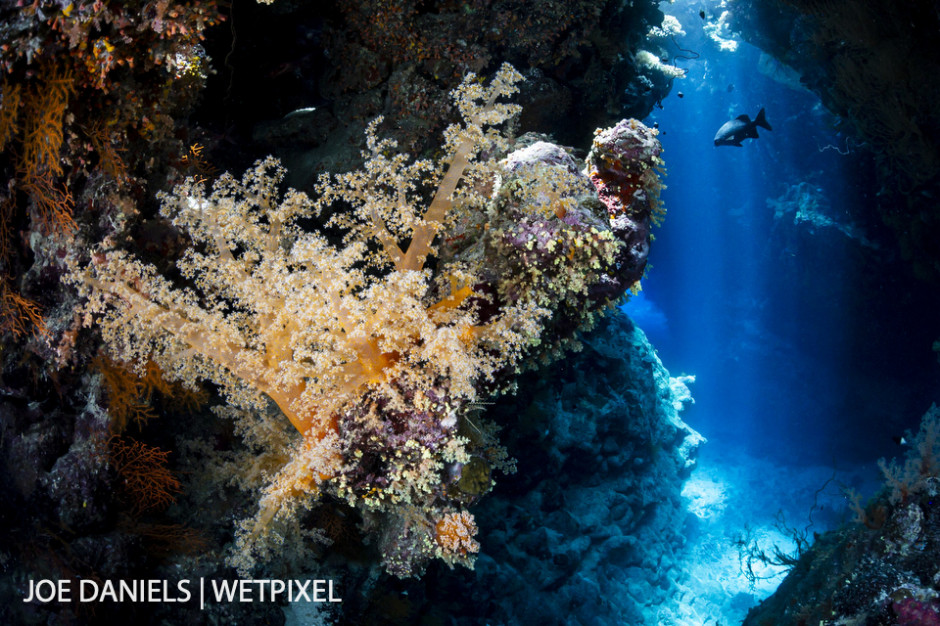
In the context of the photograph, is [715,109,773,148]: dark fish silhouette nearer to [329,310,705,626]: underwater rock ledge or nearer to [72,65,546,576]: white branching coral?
[329,310,705,626]: underwater rock ledge

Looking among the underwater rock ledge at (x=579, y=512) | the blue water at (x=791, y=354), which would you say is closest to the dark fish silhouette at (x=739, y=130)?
the blue water at (x=791, y=354)

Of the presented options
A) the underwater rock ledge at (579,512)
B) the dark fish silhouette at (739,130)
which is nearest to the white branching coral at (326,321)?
the underwater rock ledge at (579,512)

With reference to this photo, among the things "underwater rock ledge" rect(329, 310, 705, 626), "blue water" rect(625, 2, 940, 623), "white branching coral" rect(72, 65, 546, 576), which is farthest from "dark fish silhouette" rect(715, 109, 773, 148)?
"white branching coral" rect(72, 65, 546, 576)

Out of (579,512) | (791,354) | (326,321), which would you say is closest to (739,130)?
(579,512)

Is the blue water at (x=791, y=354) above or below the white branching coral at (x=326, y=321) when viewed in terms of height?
above

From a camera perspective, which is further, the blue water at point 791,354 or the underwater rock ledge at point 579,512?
the blue water at point 791,354

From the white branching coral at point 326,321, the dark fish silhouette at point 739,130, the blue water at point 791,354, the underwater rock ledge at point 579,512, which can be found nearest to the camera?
the white branching coral at point 326,321

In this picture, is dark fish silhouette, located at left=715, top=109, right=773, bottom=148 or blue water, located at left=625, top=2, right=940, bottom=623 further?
blue water, located at left=625, top=2, right=940, bottom=623

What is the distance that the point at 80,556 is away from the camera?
130 inches

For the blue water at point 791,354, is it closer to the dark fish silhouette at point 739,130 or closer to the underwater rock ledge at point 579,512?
the underwater rock ledge at point 579,512

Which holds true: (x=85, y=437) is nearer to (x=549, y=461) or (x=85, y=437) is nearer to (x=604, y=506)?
(x=549, y=461)

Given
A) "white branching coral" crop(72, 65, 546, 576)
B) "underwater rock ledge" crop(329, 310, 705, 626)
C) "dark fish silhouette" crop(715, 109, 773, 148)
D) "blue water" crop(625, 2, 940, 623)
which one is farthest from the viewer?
"blue water" crop(625, 2, 940, 623)

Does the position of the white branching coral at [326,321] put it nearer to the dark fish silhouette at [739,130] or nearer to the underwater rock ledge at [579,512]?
the underwater rock ledge at [579,512]

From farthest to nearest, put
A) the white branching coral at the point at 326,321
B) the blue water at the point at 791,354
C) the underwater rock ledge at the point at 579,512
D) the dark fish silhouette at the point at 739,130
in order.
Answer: the blue water at the point at 791,354 → the dark fish silhouette at the point at 739,130 → the underwater rock ledge at the point at 579,512 → the white branching coral at the point at 326,321
